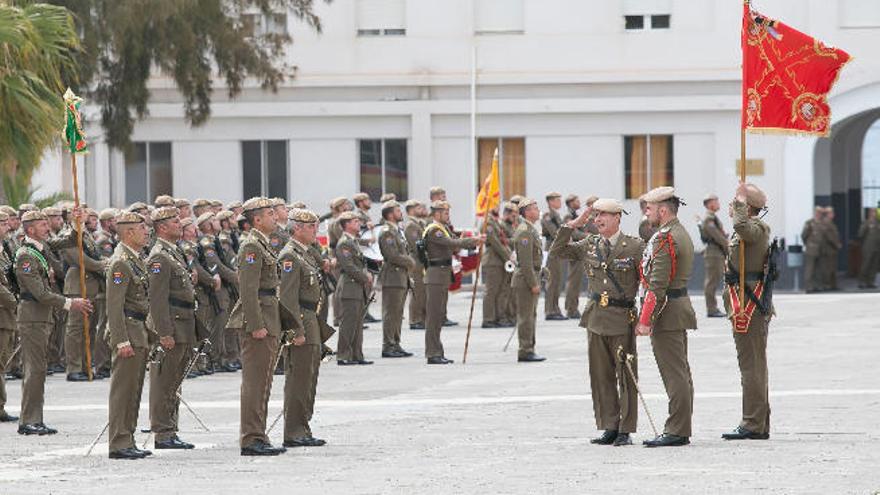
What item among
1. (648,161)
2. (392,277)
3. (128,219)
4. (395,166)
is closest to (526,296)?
(392,277)

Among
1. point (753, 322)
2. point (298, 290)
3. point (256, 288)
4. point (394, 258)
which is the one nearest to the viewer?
point (256, 288)

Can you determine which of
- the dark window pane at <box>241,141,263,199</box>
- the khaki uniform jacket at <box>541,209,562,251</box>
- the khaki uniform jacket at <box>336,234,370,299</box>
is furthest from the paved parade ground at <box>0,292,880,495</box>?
the dark window pane at <box>241,141,263,199</box>

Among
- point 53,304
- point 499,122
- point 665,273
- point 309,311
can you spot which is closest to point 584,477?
point 665,273

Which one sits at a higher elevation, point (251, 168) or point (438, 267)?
point (251, 168)

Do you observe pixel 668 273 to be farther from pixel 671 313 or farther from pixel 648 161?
pixel 648 161

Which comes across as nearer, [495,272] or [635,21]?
[495,272]

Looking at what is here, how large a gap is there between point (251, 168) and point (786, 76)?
2942 centimetres

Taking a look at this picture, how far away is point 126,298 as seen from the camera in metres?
15.4

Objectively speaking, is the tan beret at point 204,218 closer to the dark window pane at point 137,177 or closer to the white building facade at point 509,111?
the white building facade at point 509,111

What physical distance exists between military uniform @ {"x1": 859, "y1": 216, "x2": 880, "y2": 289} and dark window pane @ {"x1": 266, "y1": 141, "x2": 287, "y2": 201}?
39.8 ft

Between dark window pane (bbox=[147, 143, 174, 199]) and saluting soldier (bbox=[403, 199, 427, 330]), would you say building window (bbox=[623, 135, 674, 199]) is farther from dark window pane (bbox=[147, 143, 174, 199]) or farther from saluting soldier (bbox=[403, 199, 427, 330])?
saluting soldier (bbox=[403, 199, 427, 330])

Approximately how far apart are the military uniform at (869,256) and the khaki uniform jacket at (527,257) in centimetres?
1791

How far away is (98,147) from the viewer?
4462 cm

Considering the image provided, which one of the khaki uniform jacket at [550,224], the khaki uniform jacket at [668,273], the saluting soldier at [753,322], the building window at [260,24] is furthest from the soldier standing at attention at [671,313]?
the building window at [260,24]
